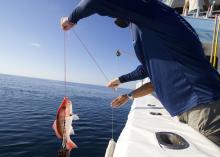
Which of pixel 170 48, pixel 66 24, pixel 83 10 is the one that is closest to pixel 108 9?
pixel 83 10

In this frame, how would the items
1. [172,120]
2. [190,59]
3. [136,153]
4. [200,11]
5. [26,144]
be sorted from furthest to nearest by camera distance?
[26,144] < [200,11] < [172,120] < [190,59] < [136,153]

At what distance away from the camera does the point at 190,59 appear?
223cm

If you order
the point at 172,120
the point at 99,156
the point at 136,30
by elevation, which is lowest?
the point at 99,156

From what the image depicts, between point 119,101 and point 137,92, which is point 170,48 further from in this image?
point 119,101

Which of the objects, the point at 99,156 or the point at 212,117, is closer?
the point at 212,117

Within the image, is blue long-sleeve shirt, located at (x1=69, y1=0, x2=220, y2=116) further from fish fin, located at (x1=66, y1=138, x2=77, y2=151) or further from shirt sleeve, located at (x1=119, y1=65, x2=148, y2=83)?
fish fin, located at (x1=66, y1=138, x2=77, y2=151)

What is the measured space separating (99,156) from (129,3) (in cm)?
777

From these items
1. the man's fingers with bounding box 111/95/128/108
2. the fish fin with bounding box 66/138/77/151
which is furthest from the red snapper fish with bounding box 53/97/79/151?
the man's fingers with bounding box 111/95/128/108

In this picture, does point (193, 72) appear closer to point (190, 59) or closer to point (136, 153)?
point (190, 59)

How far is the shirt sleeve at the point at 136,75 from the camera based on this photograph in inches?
133

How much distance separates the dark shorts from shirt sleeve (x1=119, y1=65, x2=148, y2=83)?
1.07 meters

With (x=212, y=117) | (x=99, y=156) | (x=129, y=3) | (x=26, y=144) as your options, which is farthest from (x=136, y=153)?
(x=26, y=144)

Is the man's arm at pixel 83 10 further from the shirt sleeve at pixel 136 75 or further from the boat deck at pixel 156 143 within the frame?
the boat deck at pixel 156 143

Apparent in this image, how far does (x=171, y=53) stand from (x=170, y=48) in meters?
0.05
